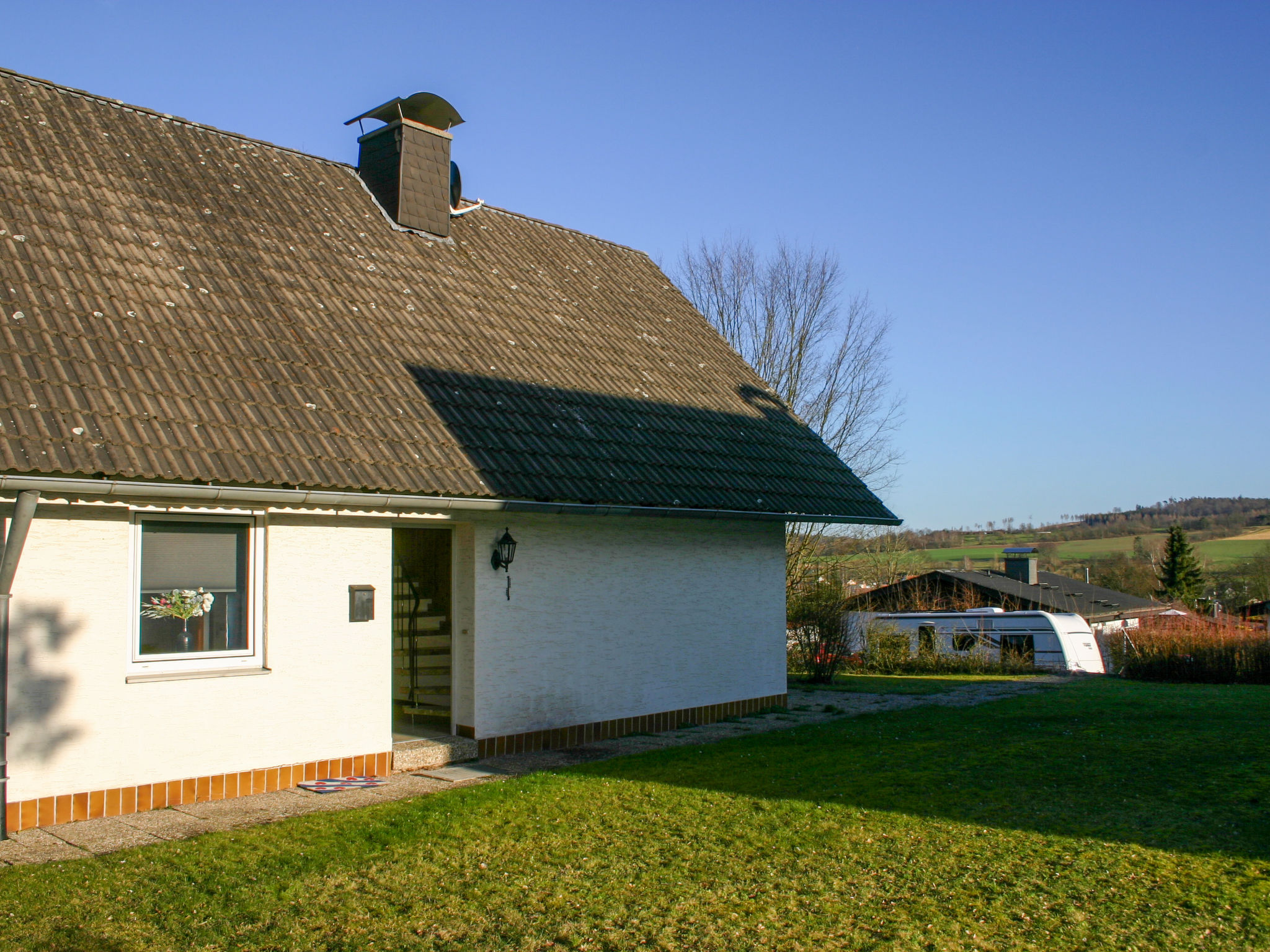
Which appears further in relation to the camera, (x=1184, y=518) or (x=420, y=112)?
(x=1184, y=518)

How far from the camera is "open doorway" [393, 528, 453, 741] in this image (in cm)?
1143

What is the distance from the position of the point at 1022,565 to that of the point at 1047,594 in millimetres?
5733

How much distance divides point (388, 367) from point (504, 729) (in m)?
3.71

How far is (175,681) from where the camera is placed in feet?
25.6

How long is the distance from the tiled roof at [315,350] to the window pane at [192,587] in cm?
76

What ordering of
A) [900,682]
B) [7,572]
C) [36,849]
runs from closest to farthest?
[36,849] < [7,572] < [900,682]

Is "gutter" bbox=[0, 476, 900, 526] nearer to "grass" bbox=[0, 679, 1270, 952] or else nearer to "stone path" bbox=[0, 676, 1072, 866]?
"stone path" bbox=[0, 676, 1072, 866]

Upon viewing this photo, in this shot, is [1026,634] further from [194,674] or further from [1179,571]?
[1179,571]

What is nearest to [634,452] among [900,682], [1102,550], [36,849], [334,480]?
[334,480]

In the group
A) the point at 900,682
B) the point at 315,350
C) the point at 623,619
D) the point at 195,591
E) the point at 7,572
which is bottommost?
the point at 900,682

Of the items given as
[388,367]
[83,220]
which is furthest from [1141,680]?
[83,220]

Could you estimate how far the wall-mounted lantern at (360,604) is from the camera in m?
8.90

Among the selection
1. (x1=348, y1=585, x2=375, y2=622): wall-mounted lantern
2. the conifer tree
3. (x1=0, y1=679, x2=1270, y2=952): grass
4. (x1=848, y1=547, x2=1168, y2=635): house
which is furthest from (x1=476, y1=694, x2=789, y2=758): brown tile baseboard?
the conifer tree

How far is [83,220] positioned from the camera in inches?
371
